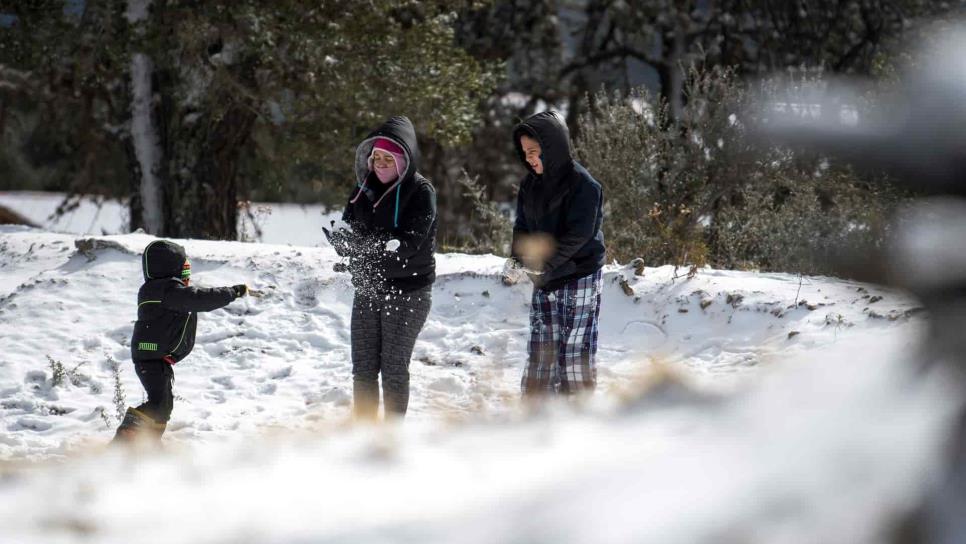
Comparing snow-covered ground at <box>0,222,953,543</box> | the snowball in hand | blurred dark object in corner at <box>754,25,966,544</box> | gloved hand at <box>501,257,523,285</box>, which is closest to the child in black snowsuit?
the snowball in hand

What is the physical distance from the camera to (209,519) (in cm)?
76

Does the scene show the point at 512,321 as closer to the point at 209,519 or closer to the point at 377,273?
the point at 377,273

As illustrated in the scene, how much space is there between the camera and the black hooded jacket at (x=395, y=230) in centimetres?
481

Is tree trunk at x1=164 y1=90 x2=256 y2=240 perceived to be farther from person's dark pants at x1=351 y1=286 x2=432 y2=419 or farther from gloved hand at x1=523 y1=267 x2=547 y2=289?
gloved hand at x1=523 y1=267 x2=547 y2=289

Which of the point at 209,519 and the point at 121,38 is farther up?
the point at 121,38

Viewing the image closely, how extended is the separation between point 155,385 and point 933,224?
4608 millimetres

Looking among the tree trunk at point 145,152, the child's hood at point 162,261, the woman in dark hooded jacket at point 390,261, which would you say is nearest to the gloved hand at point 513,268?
the woman in dark hooded jacket at point 390,261

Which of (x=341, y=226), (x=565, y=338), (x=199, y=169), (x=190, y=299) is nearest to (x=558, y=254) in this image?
(x=565, y=338)

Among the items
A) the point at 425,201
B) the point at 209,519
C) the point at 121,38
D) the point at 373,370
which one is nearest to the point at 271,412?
the point at 373,370

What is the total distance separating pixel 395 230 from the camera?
486cm

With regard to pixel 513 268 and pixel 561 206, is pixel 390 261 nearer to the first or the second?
pixel 513 268

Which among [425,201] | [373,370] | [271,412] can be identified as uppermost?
[425,201]

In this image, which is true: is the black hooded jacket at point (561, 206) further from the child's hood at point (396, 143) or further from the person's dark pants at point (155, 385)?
the person's dark pants at point (155, 385)

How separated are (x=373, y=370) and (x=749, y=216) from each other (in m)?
6.22
